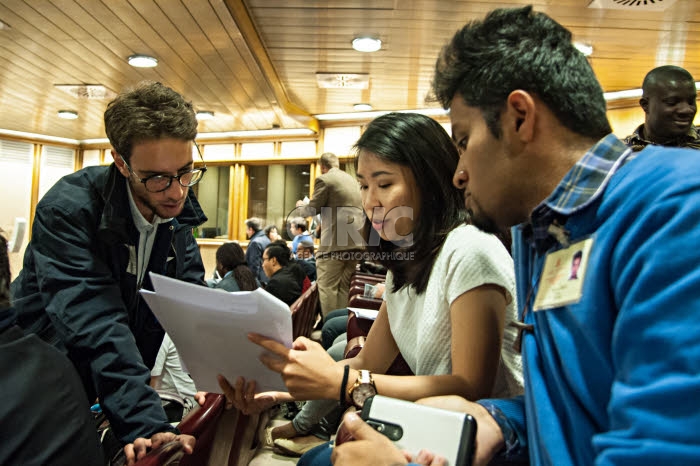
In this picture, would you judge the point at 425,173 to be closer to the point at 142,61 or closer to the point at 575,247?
the point at 575,247

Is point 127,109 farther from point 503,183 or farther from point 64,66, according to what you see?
point 64,66

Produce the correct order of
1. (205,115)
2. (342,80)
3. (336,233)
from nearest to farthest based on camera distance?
(336,233) → (342,80) → (205,115)

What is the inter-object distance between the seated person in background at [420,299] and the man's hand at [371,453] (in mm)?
296

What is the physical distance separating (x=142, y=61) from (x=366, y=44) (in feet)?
7.78

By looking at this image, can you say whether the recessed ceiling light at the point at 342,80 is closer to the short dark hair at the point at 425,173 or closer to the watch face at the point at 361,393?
the short dark hair at the point at 425,173

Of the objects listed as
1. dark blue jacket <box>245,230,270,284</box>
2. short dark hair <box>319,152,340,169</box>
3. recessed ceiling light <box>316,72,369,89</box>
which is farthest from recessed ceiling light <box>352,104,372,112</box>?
short dark hair <box>319,152,340,169</box>

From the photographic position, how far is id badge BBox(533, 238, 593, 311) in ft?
2.06

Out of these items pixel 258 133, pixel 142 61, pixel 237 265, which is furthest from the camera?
pixel 258 133

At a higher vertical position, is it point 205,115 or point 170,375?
point 205,115

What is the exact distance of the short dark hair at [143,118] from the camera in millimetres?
1415

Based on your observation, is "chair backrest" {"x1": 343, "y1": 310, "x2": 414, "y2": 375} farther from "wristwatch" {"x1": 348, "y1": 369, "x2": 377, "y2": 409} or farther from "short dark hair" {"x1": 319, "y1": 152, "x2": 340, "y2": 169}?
"short dark hair" {"x1": 319, "y1": 152, "x2": 340, "y2": 169}

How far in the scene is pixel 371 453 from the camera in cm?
70

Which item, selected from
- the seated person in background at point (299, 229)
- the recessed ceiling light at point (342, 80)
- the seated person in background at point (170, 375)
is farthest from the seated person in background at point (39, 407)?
the seated person in background at point (299, 229)

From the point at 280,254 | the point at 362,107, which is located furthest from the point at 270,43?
the point at 362,107
